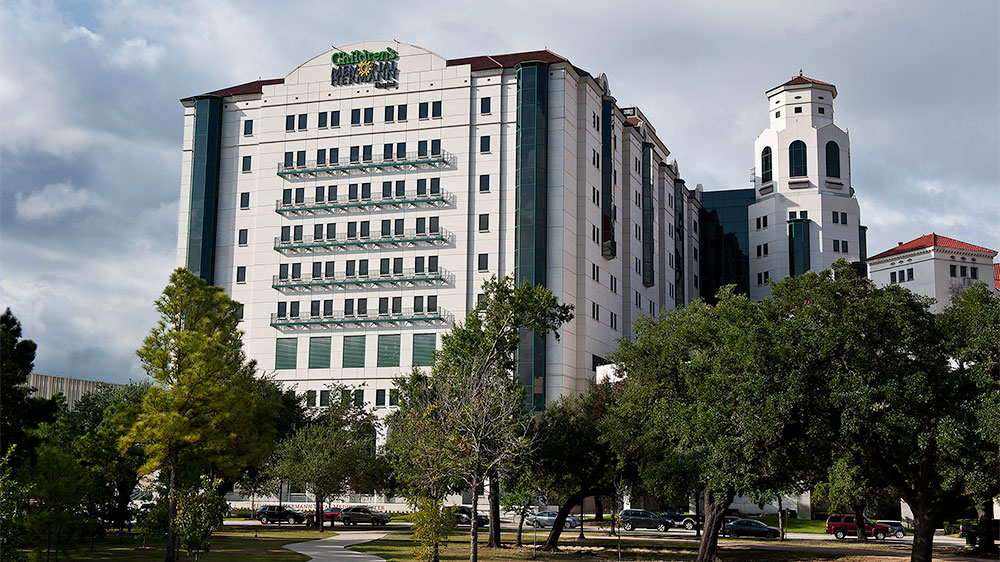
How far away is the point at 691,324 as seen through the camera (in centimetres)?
4684

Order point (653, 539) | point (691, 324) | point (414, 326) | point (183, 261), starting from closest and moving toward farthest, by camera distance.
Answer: point (691, 324) → point (653, 539) → point (414, 326) → point (183, 261)

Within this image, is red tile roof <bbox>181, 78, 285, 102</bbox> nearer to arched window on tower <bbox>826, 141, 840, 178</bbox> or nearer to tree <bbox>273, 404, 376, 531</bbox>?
tree <bbox>273, 404, 376, 531</bbox>

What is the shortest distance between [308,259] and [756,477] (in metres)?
79.3

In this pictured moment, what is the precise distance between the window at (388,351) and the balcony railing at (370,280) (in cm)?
606

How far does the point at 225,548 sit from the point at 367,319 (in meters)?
55.2

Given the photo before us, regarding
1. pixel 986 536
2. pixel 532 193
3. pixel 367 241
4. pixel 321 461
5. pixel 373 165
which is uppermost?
pixel 373 165

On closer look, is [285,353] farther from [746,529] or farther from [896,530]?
[896,530]

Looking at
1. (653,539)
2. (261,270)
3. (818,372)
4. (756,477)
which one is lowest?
(653,539)

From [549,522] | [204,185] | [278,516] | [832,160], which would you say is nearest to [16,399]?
[278,516]

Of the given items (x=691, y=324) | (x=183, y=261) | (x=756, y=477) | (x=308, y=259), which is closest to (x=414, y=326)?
(x=308, y=259)

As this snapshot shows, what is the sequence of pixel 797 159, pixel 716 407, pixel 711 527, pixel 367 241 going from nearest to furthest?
pixel 716 407
pixel 711 527
pixel 367 241
pixel 797 159

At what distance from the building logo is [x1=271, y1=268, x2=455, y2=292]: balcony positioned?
22.0 metres

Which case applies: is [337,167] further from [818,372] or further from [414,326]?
[818,372]

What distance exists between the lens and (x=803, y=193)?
446 feet
